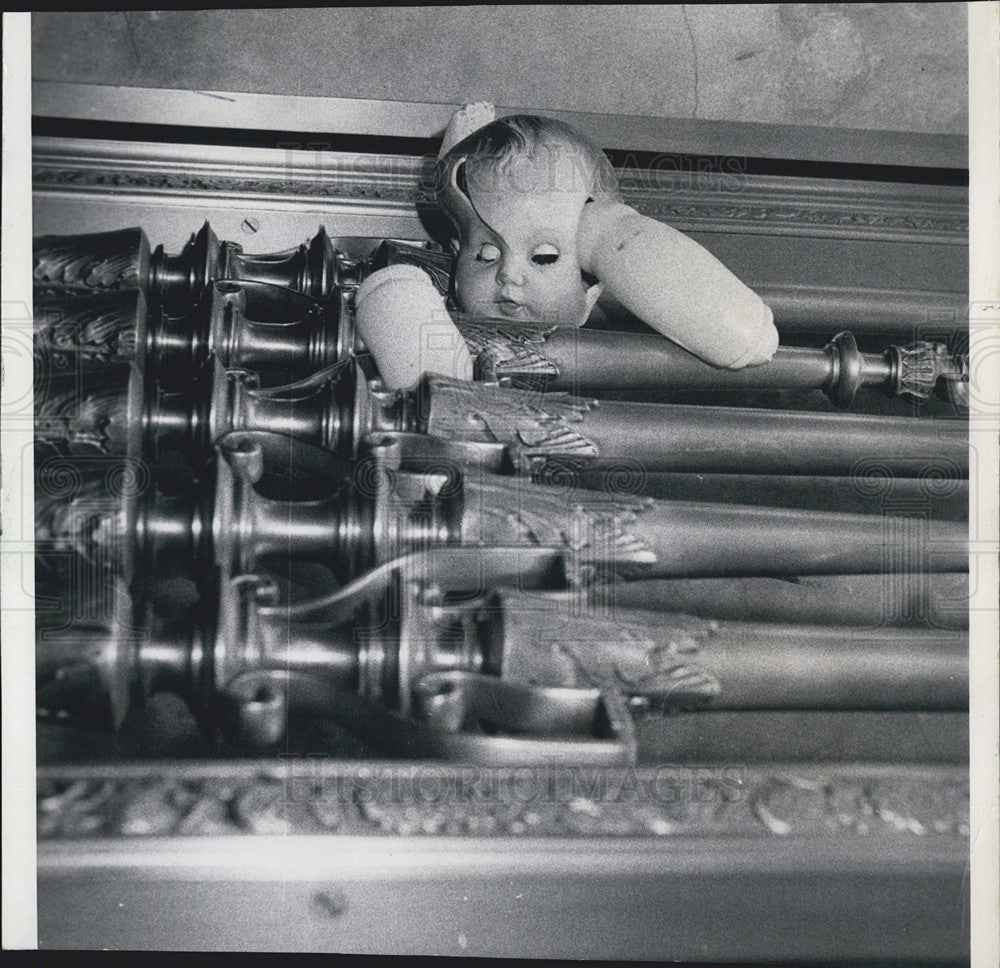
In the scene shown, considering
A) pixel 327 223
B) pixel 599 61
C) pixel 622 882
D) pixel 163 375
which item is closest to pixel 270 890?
pixel 622 882

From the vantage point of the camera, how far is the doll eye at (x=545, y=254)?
1.07 m

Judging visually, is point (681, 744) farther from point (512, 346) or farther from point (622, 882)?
point (512, 346)

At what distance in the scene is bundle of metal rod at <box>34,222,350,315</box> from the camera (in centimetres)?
105

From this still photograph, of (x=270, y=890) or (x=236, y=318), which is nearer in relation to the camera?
(x=270, y=890)

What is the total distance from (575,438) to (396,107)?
44cm

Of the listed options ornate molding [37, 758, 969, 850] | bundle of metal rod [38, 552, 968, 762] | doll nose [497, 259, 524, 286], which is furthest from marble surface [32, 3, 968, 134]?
ornate molding [37, 758, 969, 850]

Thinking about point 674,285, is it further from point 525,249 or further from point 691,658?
point 691,658

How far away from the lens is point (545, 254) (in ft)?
3.53

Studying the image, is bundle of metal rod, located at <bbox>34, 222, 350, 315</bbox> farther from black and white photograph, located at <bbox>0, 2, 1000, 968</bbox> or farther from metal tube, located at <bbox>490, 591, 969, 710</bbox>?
metal tube, located at <bbox>490, 591, 969, 710</bbox>

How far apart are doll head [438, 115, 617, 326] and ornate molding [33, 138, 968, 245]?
0.33 ft

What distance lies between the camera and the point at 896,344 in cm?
114

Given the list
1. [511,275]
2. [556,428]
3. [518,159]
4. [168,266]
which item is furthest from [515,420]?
[168,266]

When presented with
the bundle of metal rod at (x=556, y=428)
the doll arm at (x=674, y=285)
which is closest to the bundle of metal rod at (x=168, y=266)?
the bundle of metal rod at (x=556, y=428)

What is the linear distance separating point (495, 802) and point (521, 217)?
568 mm
